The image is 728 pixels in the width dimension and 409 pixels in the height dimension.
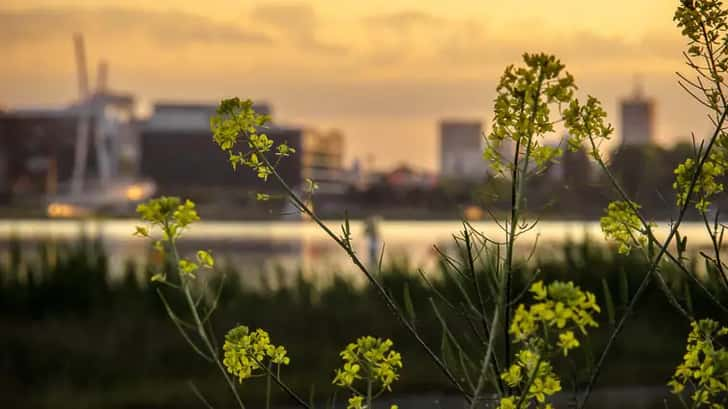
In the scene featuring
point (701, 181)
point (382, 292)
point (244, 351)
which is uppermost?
point (701, 181)

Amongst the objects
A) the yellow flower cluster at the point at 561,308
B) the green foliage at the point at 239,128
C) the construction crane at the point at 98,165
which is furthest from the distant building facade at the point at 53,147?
the yellow flower cluster at the point at 561,308

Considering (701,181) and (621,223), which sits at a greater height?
(701,181)

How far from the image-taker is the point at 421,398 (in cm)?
791

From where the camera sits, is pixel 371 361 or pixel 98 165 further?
pixel 98 165

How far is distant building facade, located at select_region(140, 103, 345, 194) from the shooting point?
119m

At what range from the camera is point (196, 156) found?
123 metres

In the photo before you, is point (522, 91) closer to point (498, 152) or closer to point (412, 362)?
point (498, 152)

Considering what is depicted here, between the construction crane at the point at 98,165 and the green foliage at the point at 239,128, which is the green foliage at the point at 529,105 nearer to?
the green foliage at the point at 239,128

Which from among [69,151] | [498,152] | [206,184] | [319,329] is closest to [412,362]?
[319,329]

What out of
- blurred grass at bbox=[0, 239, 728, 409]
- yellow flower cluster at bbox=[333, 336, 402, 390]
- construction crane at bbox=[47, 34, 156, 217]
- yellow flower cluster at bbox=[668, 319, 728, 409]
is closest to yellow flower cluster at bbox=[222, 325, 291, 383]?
yellow flower cluster at bbox=[333, 336, 402, 390]

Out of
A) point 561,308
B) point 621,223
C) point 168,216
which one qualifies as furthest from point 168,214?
point 621,223

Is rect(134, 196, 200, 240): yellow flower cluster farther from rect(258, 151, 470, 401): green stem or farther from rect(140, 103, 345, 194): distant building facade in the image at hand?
rect(140, 103, 345, 194): distant building facade

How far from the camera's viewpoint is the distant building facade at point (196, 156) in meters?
119

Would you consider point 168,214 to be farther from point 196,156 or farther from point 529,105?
point 196,156
